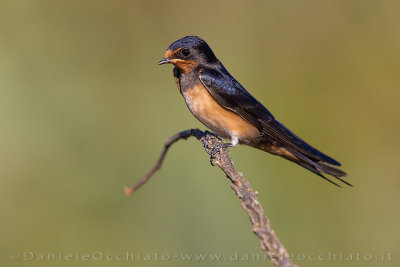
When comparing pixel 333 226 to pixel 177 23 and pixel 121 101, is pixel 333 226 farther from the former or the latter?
pixel 177 23

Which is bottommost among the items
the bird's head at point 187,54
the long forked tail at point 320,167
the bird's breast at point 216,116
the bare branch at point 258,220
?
the bare branch at point 258,220

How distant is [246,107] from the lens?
9.43 ft

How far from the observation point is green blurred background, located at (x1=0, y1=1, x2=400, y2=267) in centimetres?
282

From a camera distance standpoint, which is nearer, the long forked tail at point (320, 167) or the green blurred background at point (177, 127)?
A: the long forked tail at point (320, 167)

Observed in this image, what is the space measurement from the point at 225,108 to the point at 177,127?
428mm

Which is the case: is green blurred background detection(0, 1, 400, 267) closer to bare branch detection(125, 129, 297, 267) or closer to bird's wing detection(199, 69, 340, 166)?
bird's wing detection(199, 69, 340, 166)

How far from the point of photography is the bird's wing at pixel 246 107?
2801 mm

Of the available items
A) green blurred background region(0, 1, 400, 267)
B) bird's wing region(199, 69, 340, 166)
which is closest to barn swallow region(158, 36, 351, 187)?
bird's wing region(199, 69, 340, 166)

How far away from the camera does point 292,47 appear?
3732mm

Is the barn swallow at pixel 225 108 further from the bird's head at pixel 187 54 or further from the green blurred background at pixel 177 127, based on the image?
the green blurred background at pixel 177 127

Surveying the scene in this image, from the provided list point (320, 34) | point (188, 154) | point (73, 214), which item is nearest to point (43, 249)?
point (73, 214)

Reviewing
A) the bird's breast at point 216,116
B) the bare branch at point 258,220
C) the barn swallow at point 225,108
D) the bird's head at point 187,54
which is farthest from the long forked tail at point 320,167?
the bare branch at point 258,220

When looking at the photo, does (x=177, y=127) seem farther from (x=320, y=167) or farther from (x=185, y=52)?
(x=320, y=167)

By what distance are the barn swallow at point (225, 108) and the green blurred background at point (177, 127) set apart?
0.22m
